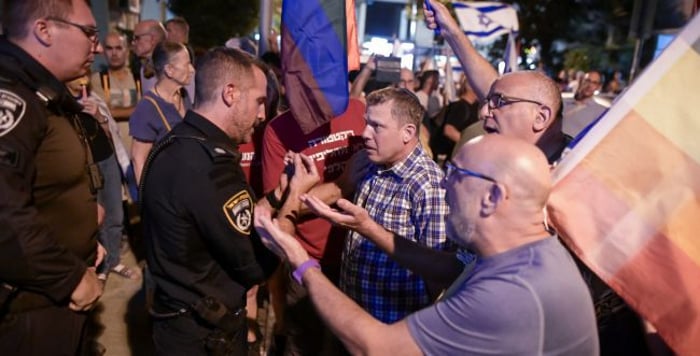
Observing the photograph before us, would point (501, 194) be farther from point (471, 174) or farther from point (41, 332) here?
point (41, 332)

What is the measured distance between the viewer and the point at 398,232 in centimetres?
279

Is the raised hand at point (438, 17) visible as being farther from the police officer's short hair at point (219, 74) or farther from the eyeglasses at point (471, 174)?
the eyeglasses at point (471, 174)

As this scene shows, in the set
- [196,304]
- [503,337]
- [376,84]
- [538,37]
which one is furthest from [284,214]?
[538,37]

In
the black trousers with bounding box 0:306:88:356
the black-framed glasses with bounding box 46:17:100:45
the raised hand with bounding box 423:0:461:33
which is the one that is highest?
the black-framed glasses with bounding box 46:17:100:45

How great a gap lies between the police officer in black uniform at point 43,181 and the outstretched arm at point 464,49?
1.84 metres

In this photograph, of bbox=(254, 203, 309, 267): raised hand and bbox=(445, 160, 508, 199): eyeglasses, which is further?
bbox=(254, 203, 309, 267): raised hand

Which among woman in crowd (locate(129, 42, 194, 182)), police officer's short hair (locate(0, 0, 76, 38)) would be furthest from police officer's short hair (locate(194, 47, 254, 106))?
woman in crowd (locate(129, 42, 194, 182))

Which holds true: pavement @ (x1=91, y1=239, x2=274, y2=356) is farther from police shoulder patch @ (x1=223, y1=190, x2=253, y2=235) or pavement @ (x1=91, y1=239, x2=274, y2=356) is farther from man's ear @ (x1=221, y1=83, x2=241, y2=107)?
man's ear @ (x1=221, y1=83, x2=241, y2=107)

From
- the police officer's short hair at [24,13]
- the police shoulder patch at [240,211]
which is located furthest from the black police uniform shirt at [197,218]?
the police officer's short hair at [24,13]

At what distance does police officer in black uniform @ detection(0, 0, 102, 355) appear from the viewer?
2.05m

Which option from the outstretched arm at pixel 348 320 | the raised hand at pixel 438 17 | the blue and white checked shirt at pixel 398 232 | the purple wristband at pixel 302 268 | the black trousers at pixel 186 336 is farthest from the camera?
the raised hand at pixel 438 17

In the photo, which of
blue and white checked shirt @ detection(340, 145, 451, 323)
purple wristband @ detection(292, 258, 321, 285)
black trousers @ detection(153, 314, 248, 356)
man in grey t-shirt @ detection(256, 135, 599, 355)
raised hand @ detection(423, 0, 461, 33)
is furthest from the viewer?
raised hand @ detection(423, 0, 461, 33)

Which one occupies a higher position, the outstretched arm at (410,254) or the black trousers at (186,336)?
the outstretched arm at (410,254)

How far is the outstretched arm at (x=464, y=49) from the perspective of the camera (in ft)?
11.1
